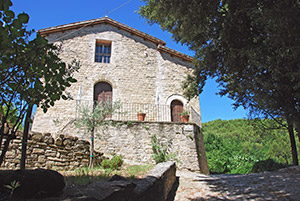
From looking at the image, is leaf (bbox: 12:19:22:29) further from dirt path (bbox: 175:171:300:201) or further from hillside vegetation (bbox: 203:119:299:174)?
hillside vegetation (bbox: 203:119:299:174)

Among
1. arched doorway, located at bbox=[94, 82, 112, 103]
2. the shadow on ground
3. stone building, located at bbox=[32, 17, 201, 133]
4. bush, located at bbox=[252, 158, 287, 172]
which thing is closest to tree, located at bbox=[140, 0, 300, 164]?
the shadow on ground

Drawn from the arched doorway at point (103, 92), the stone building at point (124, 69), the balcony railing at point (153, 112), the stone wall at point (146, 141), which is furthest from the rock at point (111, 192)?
the arched doorway at point (103, 92)

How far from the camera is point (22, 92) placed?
223 centimetres

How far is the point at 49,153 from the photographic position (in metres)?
6.80

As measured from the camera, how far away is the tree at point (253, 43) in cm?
466

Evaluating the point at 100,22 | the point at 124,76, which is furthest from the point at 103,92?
the point at 100,22

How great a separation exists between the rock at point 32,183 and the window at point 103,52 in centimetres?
1217

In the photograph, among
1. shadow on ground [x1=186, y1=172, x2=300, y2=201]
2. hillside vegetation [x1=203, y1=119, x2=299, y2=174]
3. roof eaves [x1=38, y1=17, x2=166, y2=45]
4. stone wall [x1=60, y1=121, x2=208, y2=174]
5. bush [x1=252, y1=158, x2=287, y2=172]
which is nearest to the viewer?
shadow on ground [x1=186, y1=172, x2=300, y2=201]

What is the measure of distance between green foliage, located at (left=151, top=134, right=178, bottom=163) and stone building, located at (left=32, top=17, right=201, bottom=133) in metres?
2.73

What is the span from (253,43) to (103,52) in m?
10.5

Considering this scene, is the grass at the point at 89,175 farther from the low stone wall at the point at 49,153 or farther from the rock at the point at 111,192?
the rock at the point at 111,192

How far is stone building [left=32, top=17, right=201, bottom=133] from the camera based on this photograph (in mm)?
13352

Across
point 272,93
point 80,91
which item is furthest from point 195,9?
point 80,91

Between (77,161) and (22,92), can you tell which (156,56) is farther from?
(22,92)
